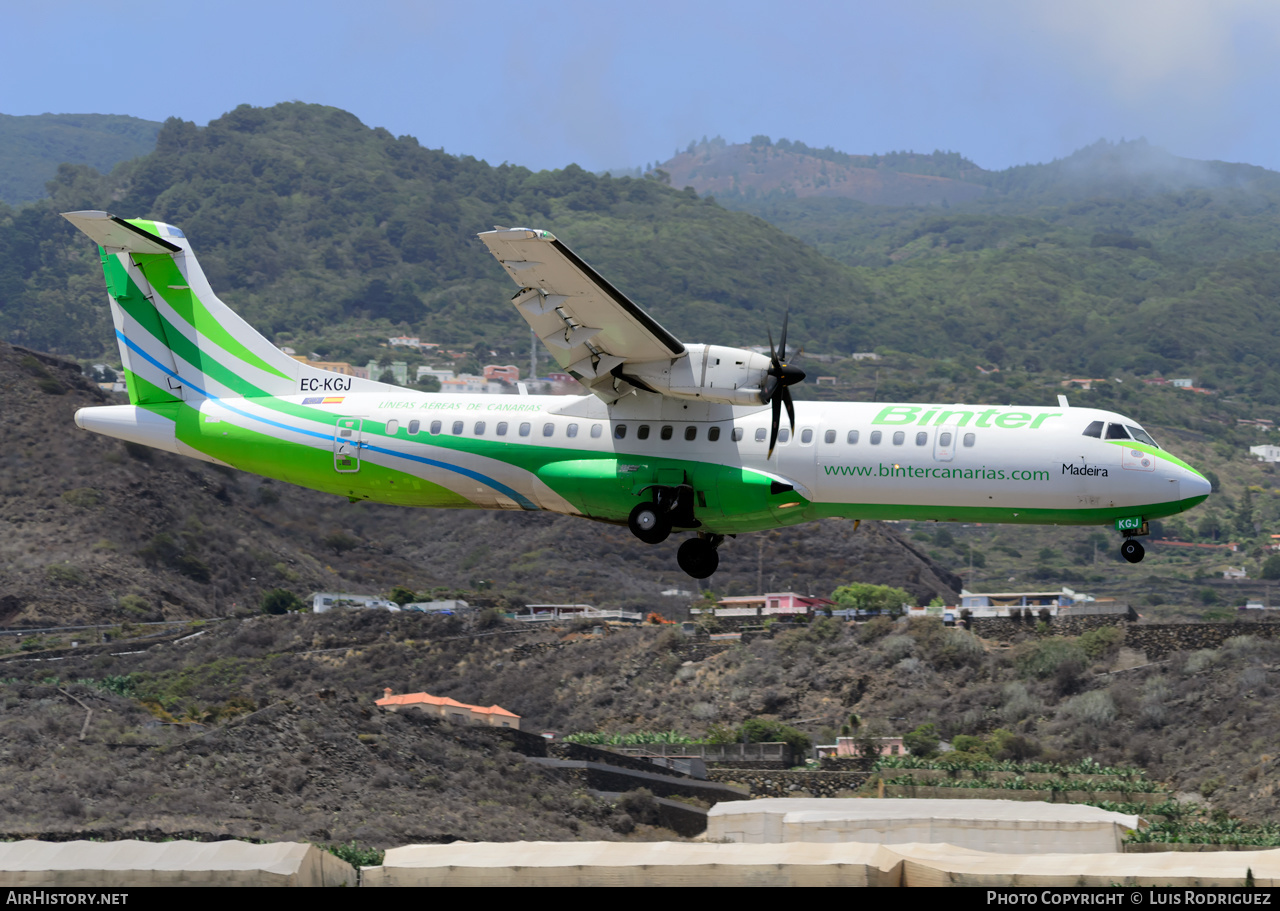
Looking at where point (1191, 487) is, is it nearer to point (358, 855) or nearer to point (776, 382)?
point (776, 382)

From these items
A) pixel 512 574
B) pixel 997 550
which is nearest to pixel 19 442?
pixel 512 574

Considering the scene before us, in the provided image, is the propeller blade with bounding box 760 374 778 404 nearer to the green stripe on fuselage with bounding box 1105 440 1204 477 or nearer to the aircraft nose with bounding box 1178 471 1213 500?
the green stripe on fuselage with bounding box 1105 440 1204 477

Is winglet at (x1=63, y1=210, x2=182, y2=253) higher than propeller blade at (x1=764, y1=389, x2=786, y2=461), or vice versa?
winglet at (x1=63, y1=210, x2=182, y2=253)

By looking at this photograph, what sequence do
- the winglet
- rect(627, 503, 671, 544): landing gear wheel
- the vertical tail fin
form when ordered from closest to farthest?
rect(627, 503, 671, 544): landing gear wheel → the winglet → the vertical tail fin

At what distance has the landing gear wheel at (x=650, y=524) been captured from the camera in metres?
34.5

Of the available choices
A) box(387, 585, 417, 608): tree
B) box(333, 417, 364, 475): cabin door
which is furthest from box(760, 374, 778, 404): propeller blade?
box(387, 585, 417, 608): tree

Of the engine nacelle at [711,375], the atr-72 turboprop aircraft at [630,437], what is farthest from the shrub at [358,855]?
the engine nacelle at [711,375]

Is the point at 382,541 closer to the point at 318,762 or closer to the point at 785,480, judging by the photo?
the point at 318,762

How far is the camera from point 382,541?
128000 millimetres

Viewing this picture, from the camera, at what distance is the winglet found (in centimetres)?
3723

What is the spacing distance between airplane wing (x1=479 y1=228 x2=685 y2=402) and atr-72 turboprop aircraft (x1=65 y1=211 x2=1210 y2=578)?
50mm

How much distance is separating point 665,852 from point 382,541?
88719mm

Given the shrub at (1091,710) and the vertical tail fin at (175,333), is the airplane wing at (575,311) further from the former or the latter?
the shrub at (1091,710)

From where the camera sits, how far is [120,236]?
3903 cm
